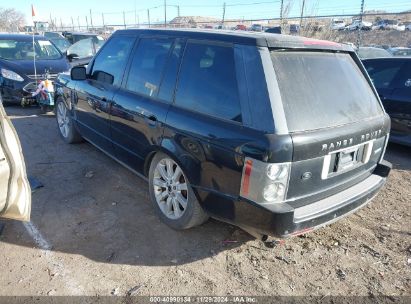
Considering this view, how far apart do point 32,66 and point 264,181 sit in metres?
7.90

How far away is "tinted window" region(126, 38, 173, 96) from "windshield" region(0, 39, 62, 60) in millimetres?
5965

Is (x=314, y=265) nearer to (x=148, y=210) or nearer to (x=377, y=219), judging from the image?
(x=377, y=219)

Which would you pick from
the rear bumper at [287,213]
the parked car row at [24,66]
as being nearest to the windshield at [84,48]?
the parked car row at [24,66]

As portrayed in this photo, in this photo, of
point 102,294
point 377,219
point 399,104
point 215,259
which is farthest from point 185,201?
point 399,104

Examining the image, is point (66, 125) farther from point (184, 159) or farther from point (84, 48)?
point (84, 48)

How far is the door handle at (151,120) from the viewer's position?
335 centimetres

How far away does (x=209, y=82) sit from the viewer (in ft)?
9.64

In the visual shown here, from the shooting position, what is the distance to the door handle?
335 cm

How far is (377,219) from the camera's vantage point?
3.82m

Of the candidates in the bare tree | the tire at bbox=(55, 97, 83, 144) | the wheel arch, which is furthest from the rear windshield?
the bare tree

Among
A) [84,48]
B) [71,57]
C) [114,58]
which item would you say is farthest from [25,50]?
[114,58]

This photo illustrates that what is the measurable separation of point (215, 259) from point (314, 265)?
2.77 ft

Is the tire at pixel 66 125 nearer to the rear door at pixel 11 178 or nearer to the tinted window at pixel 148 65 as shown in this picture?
the tinted window at pixel 148 65

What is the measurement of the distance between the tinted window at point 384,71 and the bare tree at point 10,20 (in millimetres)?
50205
